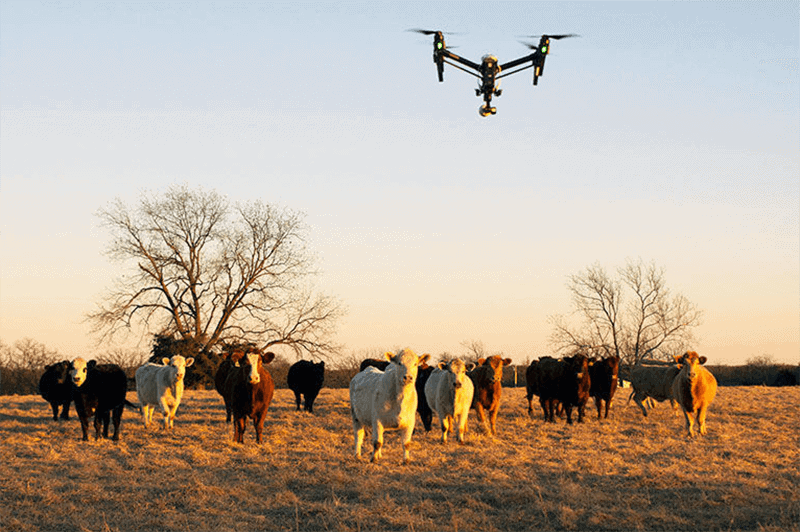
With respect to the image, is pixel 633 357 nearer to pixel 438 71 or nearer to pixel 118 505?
pixel 438 71

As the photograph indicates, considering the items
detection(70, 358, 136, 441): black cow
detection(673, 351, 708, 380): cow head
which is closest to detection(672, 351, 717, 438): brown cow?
detection(673, 351, 708, 380): cow head

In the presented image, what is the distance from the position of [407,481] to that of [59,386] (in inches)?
482

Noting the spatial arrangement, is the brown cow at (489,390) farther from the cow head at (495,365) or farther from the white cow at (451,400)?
the white cow at (451,400)

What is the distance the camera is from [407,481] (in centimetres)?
1119

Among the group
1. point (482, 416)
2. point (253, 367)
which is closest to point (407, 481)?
point (253, 367)

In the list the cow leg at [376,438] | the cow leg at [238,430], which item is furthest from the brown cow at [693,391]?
the cow leg at [238,430]

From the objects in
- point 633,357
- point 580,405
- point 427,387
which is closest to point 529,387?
point 580,405

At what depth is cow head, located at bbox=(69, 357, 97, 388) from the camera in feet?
53.9

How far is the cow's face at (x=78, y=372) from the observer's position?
16.4 meters

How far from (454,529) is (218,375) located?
15113 millimetres

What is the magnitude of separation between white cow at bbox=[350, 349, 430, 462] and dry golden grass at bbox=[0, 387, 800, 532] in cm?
50

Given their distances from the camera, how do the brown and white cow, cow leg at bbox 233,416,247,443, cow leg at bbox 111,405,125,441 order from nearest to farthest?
1. cow leg at bbox 233,416,247,443
2. cow leg at bbox 111,405,125,441
3. the brown and white cow

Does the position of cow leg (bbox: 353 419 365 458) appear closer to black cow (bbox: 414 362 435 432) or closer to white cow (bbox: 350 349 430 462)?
white cow (bbox: 350 349 430 462)

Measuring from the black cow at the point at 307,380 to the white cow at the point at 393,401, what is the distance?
9777 millimetres
